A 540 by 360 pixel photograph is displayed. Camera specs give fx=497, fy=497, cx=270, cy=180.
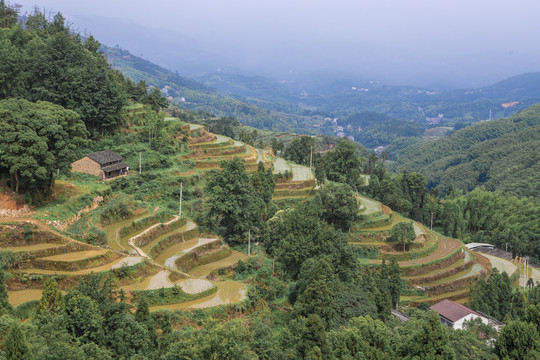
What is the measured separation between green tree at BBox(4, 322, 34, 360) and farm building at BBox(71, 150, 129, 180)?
2329cm

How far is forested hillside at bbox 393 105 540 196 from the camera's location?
3482 inches

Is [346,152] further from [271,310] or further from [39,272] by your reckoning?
[39,272]

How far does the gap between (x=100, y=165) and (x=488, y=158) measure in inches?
3588

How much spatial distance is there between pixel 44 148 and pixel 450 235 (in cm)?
4512

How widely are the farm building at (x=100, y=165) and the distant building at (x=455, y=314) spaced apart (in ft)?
81.0

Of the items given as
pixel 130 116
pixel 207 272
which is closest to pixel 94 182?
pixel 207 272

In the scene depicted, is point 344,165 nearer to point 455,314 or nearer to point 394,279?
point 394,279

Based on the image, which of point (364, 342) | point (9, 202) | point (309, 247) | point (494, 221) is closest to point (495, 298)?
point (309, 247)

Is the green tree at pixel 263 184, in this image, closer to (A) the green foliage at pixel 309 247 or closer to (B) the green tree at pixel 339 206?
(B) the green tree at pixel 339 206

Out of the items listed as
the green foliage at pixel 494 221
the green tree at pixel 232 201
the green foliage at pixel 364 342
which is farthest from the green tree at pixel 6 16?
the green foliage at pixel 494 221

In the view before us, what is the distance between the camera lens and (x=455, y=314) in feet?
108

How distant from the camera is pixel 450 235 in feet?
184

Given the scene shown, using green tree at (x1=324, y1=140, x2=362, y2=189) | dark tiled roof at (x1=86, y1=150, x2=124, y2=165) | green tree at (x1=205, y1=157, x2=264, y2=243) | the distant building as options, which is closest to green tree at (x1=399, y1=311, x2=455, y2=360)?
the distant building

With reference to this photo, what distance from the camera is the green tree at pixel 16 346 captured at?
12.4 m
